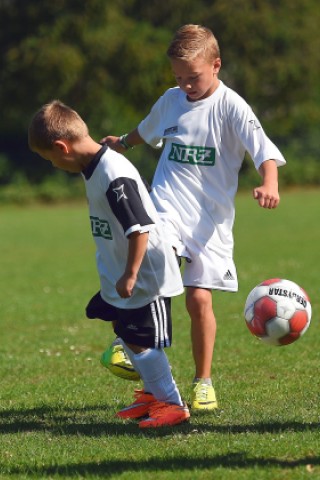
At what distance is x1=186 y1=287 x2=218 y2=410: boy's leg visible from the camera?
6.14 m

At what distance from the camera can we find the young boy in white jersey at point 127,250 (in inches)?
202

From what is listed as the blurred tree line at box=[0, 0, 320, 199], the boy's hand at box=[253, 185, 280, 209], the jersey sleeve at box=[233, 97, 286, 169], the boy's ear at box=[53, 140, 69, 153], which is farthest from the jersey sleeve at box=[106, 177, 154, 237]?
the blurred tree line at box=[0, 0, 320, 199]

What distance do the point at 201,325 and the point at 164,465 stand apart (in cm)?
165

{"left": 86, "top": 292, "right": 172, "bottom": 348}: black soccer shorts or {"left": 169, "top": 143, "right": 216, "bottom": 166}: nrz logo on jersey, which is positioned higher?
{"left": 169, "top": 143, "right": 216, "bottom": 166}: nrz logo on jersey

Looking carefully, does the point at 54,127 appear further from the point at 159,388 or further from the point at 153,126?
the point at 159,388

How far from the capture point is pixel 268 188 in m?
5.57

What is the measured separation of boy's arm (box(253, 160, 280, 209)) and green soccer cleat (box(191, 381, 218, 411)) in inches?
49.1

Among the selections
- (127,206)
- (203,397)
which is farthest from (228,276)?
(127,206)

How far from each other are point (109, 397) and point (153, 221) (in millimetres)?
1755

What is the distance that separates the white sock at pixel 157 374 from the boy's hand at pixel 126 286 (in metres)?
0.49

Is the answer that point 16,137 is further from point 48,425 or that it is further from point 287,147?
point 48,425

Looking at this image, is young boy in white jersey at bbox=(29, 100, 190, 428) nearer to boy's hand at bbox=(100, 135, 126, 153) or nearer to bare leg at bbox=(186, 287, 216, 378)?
bare leg at bbox=(186, 287, 216, 378)

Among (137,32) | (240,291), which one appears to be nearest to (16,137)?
(137,32)

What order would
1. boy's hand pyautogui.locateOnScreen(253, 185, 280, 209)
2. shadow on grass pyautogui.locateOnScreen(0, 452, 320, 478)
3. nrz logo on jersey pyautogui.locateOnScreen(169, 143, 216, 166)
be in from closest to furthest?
1. shadow on grass pyautogui.locateOnScreen(0, 452, 320, 478)
2. boy's hand pyautogui.locateOnScreen(253, 185, 280, 209)
3. nrz logo on jersey pyautogui.locateOnScreen(169, 143, 216, 166)
